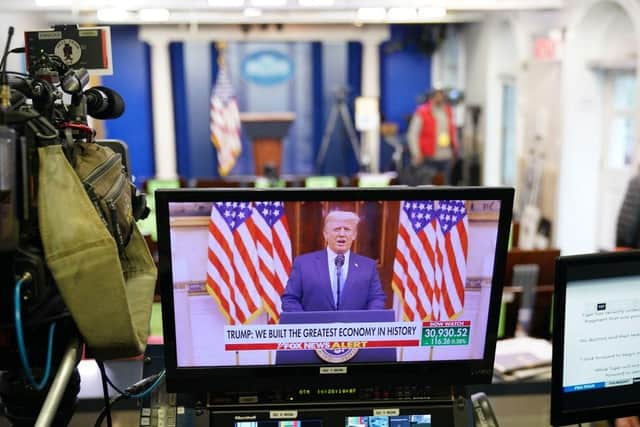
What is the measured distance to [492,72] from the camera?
1041cm

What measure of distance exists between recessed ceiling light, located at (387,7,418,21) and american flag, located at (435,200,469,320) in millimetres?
5506

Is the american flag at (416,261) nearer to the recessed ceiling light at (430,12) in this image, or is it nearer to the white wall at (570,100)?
the recessed ceiling light at (430,12)

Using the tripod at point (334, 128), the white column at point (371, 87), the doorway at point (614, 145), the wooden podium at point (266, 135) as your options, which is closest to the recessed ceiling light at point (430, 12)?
the doorway at point (614, 145)

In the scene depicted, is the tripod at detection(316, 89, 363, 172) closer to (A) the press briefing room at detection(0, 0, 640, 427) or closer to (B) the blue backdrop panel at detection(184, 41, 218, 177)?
(B) the blue backdrop panel at detection(184, 41, 218, 177)

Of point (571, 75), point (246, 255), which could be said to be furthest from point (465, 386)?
point (571, 75)

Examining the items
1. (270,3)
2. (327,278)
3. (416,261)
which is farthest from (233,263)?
(270,3)

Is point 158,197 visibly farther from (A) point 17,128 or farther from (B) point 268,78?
(B) point 268,78

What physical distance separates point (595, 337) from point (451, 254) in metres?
0.36

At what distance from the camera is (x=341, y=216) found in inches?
54.7

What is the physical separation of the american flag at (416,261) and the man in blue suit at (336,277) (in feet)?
0.15

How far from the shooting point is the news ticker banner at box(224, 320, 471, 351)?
1.43m

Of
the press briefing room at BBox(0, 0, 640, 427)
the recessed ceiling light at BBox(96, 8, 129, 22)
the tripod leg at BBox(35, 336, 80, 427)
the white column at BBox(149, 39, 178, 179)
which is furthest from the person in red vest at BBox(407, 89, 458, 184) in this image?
the tripod leg at BBox(35, 336, 80, 427)

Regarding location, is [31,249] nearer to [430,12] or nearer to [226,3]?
[226,3]

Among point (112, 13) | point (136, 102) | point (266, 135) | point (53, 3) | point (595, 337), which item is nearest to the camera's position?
point (595, 337)
